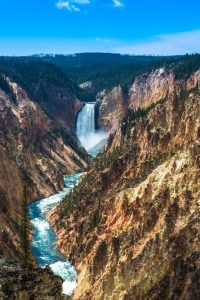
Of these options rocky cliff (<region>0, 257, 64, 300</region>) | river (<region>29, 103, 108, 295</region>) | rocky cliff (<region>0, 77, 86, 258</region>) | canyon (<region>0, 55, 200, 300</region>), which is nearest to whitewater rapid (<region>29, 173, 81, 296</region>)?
river (<region>29, 103, 108, 295</region>)

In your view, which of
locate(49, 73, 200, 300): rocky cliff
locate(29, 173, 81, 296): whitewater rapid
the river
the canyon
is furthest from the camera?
the river

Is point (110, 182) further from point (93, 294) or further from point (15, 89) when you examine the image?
point (15, 89)

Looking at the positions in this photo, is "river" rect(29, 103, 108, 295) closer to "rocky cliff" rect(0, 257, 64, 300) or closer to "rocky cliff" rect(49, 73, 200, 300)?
"rocky cliff" rect(49, 73, 200, 300)

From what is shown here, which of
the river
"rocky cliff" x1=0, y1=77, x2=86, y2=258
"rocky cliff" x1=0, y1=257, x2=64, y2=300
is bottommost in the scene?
the river

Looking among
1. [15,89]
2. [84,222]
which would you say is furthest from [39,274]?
[15,89]

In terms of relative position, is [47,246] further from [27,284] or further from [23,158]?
[27,284]

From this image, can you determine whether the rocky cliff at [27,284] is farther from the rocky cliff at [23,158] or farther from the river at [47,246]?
the rocky cliff at [23,158]

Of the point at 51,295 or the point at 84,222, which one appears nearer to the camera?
the point at 51,295

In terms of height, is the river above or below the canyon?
below
